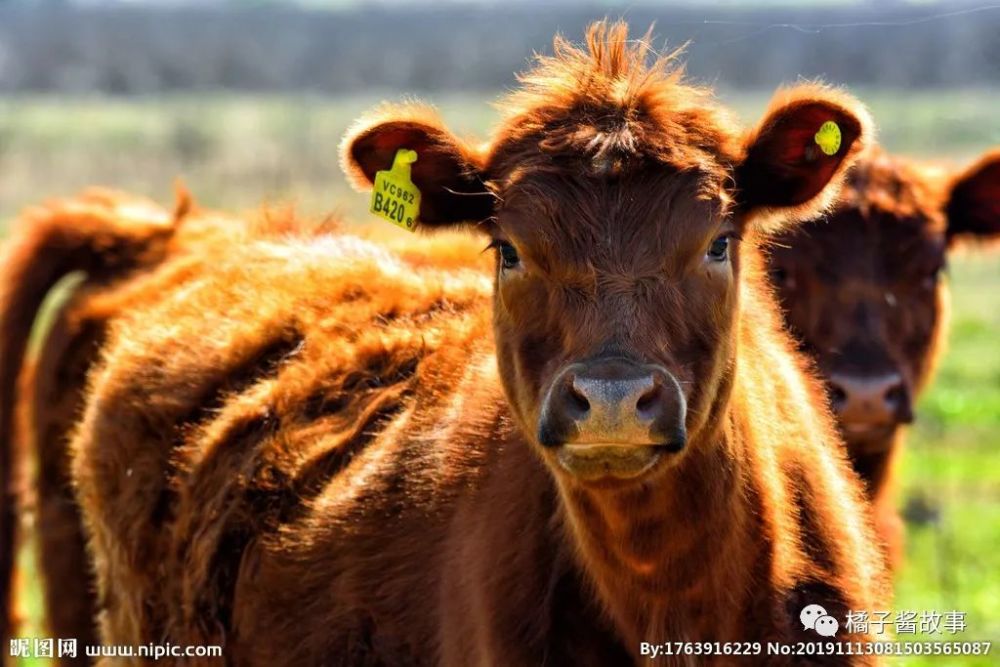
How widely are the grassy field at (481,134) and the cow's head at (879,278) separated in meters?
0.58

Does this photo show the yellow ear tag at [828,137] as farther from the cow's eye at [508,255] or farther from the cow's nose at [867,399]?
the cow's nose at [867,399]

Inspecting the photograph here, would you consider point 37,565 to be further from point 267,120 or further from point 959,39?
point 267,120

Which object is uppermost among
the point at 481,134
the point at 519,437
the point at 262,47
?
the point at 262,47

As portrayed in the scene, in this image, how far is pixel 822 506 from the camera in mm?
4430

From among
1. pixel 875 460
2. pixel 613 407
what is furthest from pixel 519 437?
pixel 875 460

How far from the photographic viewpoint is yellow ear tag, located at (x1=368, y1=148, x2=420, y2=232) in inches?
179

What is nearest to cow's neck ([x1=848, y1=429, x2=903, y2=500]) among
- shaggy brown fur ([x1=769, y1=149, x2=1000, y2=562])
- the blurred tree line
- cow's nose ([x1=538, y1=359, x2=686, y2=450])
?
shaggy brown fur ([x1=769, y1=149, x2=1000, y2=562])

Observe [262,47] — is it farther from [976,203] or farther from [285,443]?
[285,443]

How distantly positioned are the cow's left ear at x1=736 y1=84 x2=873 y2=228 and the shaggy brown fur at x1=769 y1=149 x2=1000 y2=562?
1970mm

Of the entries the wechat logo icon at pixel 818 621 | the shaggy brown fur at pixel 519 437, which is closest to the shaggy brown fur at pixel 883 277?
the shaggy brown fur at pixel 519 437

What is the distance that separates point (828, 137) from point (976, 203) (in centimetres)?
304

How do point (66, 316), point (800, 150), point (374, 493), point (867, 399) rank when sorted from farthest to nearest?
point (66, 316)
point (867, 399)
point (374, 493)
point (800, 150)

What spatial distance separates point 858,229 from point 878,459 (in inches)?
41.3

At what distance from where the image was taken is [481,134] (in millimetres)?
12719
